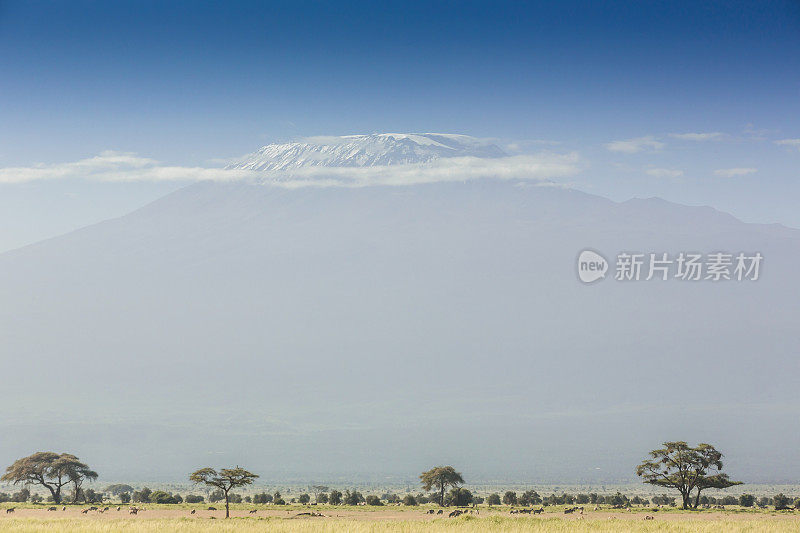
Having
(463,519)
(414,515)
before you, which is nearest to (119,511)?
(414,515)

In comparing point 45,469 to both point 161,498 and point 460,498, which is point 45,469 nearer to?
point 161,498

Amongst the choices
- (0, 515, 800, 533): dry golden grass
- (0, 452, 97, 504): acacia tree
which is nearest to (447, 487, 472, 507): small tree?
(0, 452, 97, 504): acacia tree

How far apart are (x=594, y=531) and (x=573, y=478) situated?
505 ft

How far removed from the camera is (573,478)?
188 meters

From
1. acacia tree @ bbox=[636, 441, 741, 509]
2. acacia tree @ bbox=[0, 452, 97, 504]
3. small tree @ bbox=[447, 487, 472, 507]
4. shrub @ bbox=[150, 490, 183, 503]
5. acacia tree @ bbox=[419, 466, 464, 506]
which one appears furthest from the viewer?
shrub @ bbox=[150, 490, 183, 503]

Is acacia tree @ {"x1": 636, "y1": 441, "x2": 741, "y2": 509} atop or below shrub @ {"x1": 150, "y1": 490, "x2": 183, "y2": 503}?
atop

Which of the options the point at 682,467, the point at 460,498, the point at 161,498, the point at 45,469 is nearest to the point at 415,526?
the point at 682,467

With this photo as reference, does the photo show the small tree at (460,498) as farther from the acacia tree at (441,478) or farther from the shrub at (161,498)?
the shrub at (161,498)

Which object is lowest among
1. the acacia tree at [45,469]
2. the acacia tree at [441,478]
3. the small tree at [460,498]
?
the small tree at [460,498]

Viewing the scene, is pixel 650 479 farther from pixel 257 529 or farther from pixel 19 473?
pixel 19 473

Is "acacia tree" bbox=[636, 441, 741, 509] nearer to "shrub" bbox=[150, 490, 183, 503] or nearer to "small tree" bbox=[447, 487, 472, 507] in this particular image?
"small tree" bbox=[447, 487, 472, 507]

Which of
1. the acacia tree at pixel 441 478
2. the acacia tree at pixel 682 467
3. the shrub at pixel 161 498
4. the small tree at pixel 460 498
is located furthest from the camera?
the shrub at pixel 161 498

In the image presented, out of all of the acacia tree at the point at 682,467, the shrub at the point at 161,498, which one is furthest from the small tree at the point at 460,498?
the shrub at the point at 161,498

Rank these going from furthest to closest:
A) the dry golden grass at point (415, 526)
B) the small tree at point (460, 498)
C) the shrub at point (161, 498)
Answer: the shrub at point (161, 498), the small tree at point (460, 498), the dry golden grass at point (415, 526)
